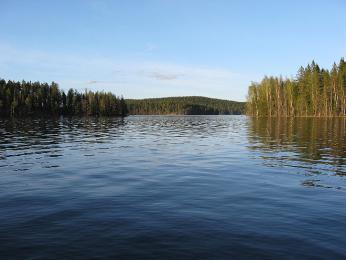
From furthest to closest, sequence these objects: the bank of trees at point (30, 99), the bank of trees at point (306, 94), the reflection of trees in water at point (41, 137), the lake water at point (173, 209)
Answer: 1. the bank of trees at point (30, 99)
2. the bank of trees at point (306, 94)
3. the reflection of trees in water at point (41, 137)
4. the lake water at point (173, 209)

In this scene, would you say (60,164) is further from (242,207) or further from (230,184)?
(242,207)

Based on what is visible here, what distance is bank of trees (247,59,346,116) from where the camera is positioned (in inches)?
5187

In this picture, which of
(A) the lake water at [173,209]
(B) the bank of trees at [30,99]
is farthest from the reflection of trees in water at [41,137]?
(B) the bank of trees at [30,99]

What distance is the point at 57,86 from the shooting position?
638 feet

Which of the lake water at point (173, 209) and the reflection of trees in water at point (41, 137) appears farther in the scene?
the reflection of trees in water at point (41, 137)

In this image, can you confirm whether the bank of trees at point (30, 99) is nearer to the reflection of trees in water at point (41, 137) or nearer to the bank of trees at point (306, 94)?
the reflection of trees in water at point (41, 137)

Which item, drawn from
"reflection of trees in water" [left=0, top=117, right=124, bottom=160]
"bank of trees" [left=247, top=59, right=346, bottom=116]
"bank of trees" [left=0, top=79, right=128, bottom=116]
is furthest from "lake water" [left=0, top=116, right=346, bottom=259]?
"bank of trees" [left=0, top=79, right=128, bottom=116]

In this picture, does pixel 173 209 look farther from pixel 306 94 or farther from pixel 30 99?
pixel 30 99

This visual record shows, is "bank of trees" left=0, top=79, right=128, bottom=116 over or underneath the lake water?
over

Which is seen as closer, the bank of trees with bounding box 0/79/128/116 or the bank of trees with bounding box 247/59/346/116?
the bank of trees with bounding box 247/59/346/116

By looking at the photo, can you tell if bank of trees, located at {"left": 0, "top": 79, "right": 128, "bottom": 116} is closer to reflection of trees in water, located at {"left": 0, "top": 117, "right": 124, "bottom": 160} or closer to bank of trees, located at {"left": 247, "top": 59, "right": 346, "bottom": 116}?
reflection of trees in water, located at {"left": 0, "top": 117, "right": 124, "bottom": 160}

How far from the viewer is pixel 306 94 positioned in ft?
461

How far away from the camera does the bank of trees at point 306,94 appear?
432ft

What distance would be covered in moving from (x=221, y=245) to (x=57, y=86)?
199016 mm
